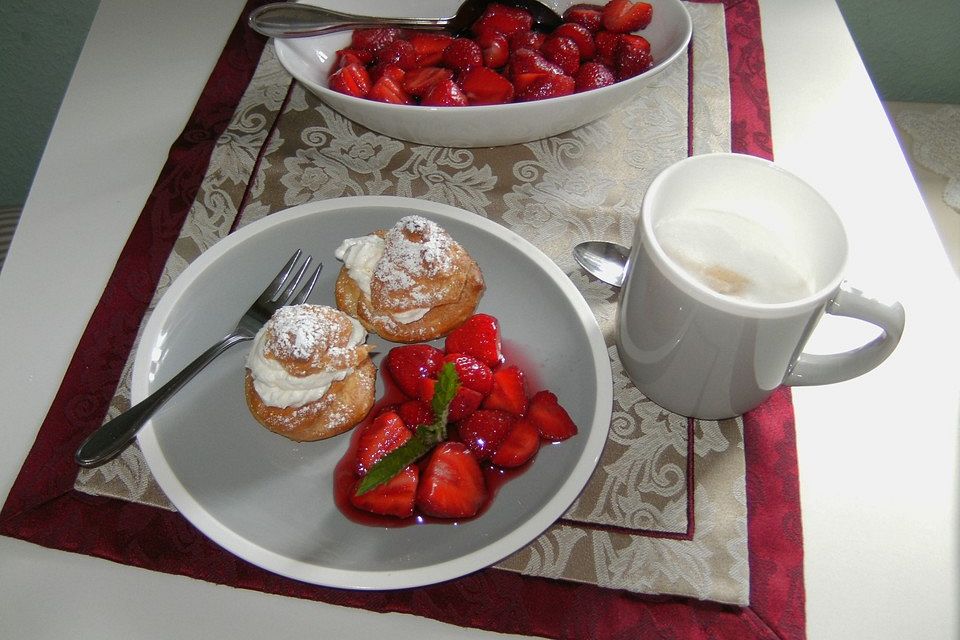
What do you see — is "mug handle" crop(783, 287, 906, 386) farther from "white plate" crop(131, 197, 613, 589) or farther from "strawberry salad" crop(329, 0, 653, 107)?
"strawberry salad" crop(329, 0, 653, 107)

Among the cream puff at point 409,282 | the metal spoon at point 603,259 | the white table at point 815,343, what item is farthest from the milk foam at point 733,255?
the cream puff at point 409,282

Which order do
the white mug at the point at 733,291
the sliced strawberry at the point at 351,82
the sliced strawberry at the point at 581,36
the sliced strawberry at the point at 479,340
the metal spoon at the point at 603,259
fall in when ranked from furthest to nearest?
the sliced strawberry at the point at 581,36
the sliced strawberry at the point at 351,82
the metal spoon at the point at 603,259
the sliced strawberry at the point at 479,340
the white mug at the point at 733,291

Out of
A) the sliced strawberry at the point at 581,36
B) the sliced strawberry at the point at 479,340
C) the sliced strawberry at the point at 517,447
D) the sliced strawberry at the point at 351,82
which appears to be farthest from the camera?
the sliced strawberry at the point at 581,36

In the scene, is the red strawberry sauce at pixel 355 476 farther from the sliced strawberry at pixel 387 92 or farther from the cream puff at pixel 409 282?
the sliced strawberry at pixel 387 92

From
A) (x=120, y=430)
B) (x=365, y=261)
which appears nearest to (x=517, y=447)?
(x=365, y=261)

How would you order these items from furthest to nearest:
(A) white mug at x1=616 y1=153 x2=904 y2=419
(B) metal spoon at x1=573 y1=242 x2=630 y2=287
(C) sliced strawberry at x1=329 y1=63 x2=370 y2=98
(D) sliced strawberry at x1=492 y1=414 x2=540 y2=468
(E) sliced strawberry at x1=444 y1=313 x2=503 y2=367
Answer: (C) sliced strawberry at x1=329 y1=63 x2=370 y2=98
(B) metal spoon at x1=573 y1=242 x2=630 y2=287
(E) sliced strawberry at x1=444 y1=313 x2=503 y2=367
(D) sliced strawberry at x1=492 y1=414 x2=540 y2=468
(A) white mug at x1=616 y1=153 x2=904 y2=419

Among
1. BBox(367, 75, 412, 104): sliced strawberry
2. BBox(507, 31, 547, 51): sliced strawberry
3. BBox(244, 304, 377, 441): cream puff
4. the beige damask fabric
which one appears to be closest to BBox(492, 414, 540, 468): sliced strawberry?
the beige damask fabric
